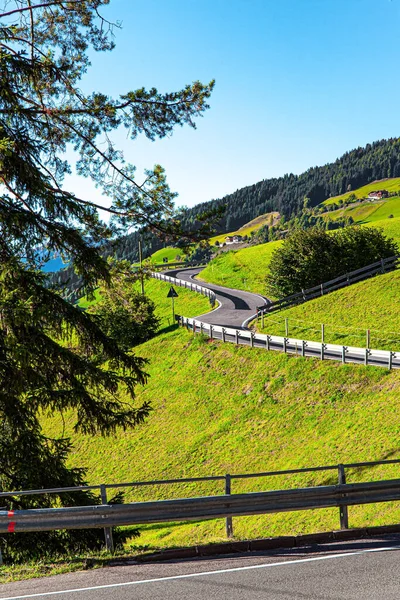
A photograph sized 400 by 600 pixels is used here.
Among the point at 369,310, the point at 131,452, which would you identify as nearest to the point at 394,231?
the point at 369,310

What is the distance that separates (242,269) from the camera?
240ft

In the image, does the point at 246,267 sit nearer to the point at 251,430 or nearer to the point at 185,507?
the point at 251,430

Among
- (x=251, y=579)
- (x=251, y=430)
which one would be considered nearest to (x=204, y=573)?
(x=251, y=579)

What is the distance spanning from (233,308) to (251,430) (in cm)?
2529

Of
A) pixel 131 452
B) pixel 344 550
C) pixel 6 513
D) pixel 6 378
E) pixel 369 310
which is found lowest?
pixel 131 452

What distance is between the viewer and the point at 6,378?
9977mm

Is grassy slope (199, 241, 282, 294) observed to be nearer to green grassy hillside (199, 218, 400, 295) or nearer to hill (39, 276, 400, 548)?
green grassy hillside (199, 218, 400, 295)

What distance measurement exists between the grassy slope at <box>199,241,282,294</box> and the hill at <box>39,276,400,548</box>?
29904 millimetres

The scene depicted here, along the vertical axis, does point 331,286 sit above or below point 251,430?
above

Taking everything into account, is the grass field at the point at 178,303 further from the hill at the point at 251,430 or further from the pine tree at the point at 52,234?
the pine tree at the point at 52,234

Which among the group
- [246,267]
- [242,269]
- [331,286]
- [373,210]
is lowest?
[331,286]

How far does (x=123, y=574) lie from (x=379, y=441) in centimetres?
1347

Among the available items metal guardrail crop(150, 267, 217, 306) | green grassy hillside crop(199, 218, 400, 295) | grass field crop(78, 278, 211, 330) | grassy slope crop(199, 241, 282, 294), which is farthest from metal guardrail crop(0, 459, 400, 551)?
grassy slope crop(199, 241, 282, 294)

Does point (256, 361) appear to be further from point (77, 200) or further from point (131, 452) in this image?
point (77, 200)
